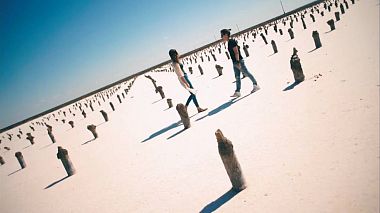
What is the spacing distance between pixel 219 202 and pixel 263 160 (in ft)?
3.72

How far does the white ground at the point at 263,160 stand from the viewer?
340 cm

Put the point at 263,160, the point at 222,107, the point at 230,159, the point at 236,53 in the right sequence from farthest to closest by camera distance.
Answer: the point at 222,107 → the point at 236,53 → the point at 263,160 → the point at 230,159

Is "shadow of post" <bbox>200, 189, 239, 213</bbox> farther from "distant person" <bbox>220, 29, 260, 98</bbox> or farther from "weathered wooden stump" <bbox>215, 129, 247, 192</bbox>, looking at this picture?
"distant person" <bbox>220, 29, 260, 98</bbox>

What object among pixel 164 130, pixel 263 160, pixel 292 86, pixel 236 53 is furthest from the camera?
pixel 164 130

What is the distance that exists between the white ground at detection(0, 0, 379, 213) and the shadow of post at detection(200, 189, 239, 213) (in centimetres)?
2

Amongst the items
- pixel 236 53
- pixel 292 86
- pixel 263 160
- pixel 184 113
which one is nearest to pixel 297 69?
pixel 292 86

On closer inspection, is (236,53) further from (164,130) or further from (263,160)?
(263,160)

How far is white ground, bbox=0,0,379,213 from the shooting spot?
3404 millimetres

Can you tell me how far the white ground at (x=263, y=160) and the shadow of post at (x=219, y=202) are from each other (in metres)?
0.02

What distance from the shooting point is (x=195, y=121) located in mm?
8602

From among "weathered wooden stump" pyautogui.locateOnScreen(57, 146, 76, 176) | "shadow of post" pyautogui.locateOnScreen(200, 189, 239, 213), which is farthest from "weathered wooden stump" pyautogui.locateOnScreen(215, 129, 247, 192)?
"weathered wooden stump" pyautogui.locateOnScreen(57, 146, 76, 176)

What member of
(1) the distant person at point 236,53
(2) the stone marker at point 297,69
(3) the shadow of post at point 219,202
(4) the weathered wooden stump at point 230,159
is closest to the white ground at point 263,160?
(3) the shadow of post at point 219,202

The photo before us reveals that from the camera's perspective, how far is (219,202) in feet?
12.6

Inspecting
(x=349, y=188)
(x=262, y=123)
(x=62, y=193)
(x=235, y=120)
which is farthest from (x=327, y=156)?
(x=62, y=193)
